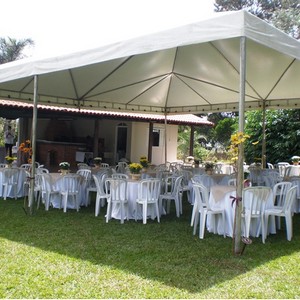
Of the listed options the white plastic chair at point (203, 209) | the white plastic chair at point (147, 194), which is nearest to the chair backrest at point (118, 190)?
the white plastic chair at point (147, 194)

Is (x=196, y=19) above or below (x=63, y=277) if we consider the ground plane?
above

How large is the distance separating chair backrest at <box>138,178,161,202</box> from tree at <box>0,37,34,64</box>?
2626cm

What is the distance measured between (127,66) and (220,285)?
6530 millimetres

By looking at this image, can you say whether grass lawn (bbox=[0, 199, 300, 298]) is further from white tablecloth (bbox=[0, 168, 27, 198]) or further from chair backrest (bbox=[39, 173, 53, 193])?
white tablecloth (bbox=[0, 168, 27, 198])

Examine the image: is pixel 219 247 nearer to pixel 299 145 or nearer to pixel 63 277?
pixel 63 277

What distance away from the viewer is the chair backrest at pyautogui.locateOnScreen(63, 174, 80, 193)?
26.3ft

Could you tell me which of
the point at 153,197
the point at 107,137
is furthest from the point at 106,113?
the point at 153,197

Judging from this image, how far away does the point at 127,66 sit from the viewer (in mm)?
9297

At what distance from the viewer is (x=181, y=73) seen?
1044cm

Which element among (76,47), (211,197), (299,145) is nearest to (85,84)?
(76,47)

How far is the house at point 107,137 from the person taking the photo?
1692 cm

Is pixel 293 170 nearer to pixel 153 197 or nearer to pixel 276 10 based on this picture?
pixel 153 197

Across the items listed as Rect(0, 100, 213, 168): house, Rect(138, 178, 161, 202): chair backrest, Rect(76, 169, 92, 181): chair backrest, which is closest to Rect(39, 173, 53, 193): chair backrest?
Rect(76, 169, 92, 181): chair backrest

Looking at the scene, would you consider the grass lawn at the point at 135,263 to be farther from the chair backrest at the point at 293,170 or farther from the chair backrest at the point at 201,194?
the chair backrest at the point at 293,170
